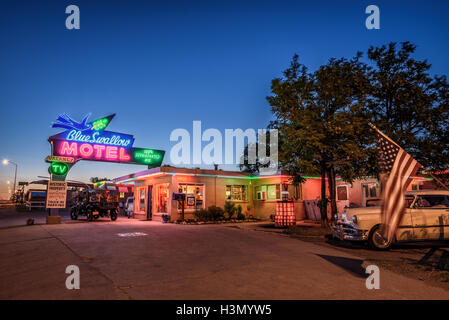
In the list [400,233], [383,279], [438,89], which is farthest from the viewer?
[438,89]

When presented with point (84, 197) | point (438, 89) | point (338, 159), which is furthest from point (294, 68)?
point (84, 197)

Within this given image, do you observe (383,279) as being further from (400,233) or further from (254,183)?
(254,183)

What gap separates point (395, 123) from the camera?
47.3ft

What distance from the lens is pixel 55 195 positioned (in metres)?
16.3

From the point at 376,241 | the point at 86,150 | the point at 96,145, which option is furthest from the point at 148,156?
the point at 376,241

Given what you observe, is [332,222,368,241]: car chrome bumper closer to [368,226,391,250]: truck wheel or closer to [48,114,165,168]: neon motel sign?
[368,226,391,250]: truck wheel

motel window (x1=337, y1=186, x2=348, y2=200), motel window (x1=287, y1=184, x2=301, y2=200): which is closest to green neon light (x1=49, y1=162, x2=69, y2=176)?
motel window (x1=287, y1=184, x2=301, y2=200)

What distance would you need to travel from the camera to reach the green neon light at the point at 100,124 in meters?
20.2

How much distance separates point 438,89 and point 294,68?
682 cm

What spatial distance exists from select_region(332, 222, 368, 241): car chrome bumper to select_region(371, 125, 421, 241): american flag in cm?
194

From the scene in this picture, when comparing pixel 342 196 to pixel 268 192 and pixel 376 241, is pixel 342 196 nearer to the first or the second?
pixel 268 192

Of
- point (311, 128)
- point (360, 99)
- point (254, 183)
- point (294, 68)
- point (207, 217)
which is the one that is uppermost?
point (294, 68)

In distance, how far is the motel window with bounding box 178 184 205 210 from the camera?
732 inches
